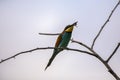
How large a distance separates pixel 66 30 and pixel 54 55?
0.94 metres

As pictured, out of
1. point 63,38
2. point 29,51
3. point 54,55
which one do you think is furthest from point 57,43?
point 29,51

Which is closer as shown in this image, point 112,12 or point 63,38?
point 112,12

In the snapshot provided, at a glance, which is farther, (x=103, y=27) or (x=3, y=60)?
(x=103, y=27)

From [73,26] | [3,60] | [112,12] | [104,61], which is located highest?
[112,12]

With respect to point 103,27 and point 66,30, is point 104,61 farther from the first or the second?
point 66,30

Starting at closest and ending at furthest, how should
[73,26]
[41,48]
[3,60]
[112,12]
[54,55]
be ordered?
1. [3,60]
2. [41,48]
3. [112,12]
4. [54,55]
5. [73,26]

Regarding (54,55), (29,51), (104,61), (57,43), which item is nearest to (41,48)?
(29,51)

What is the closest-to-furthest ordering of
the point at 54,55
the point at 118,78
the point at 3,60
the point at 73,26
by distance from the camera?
the point at 118,78, the point at 3,60, the point at 54,55, the point at 73,26

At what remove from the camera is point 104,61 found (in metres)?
2.22

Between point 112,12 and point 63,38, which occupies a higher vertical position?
point 112,12

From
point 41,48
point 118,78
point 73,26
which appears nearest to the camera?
point 118,78

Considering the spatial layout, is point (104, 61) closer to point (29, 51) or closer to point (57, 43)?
point (29, 51)

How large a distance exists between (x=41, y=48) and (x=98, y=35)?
0.71m

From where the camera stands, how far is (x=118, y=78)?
1921 millimetres
